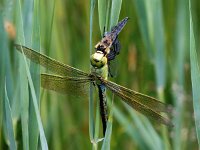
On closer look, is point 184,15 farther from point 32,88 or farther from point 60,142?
point 32,88

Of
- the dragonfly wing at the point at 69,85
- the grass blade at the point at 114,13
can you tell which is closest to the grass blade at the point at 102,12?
the grass blade at the point at 114,13

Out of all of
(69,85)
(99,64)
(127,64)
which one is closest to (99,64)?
(99,64)

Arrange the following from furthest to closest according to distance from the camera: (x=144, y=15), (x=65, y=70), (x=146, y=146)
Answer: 1. (x=146, y=146)
2. (x=144, y=15)
3. (x=65, y=70)

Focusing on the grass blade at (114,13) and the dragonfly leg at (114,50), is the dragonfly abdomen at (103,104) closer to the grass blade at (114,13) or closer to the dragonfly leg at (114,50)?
the dragonfly leg at (114,50)

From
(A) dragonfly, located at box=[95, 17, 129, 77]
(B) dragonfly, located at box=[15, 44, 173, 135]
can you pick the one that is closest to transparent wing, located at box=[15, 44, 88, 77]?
(B) dragonfly, located at box=[15, 44, 173, 135]

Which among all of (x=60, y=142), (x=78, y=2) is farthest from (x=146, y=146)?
(x=78, y=2)
